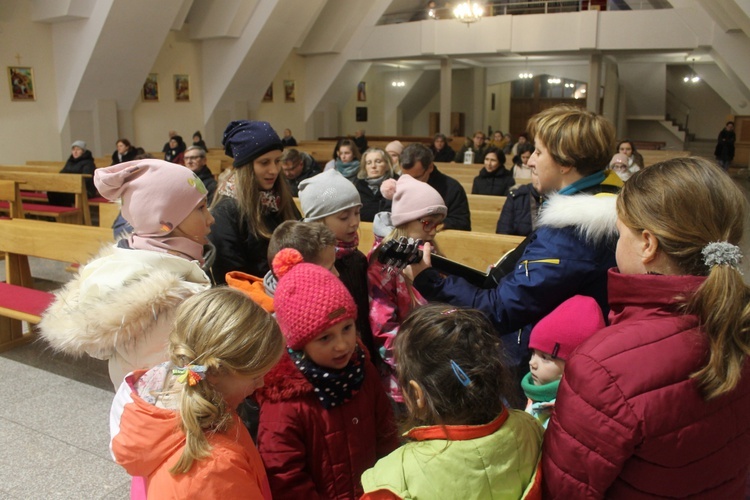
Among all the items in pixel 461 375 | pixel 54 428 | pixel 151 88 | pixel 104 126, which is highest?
pixel 151 88

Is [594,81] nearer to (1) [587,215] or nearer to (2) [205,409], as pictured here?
(1) [587,215]

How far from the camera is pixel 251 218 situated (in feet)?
8.90

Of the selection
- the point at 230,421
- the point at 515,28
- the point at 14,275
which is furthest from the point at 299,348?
the point at 515,28

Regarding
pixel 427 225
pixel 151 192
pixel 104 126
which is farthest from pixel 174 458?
pixel 104 126

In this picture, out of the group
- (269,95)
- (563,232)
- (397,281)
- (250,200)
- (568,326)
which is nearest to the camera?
(568,326)

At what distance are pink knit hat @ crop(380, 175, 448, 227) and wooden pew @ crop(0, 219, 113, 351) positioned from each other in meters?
2.48

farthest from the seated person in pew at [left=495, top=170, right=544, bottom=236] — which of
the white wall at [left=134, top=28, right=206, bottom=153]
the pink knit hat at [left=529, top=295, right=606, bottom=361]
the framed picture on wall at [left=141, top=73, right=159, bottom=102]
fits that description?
the framed picture on wall at [left=141, top=73, right=159, bottom=102]

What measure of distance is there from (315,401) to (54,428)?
2.20 m

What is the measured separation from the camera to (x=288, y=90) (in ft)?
63.9

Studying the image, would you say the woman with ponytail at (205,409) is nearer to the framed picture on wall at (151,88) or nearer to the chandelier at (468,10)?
the framed picture on wall at (151,88)

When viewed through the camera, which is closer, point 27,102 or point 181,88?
point 27,102

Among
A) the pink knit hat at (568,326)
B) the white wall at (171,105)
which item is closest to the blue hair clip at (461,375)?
the pink knit hat at (568,326)

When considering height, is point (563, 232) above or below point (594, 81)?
below

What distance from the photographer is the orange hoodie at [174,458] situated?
1.37 m
